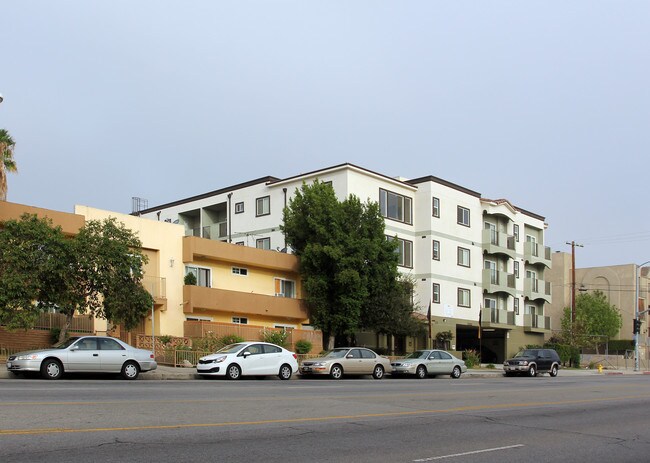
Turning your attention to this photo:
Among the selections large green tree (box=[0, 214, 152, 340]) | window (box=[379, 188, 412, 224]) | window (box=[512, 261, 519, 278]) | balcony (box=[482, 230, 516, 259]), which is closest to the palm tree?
large green tree (box=[0, 214, 152, 340])

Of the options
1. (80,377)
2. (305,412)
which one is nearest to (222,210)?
(80,377)

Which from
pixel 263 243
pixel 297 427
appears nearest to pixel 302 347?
pixel 263 243

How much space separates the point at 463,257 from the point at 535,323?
1288cm

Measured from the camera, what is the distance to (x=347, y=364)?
97.5 feet

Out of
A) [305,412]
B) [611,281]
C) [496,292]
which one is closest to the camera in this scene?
[305,412]

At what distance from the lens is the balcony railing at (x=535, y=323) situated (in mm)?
58688

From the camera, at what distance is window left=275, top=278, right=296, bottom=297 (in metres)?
40.5

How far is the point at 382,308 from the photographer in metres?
38.7

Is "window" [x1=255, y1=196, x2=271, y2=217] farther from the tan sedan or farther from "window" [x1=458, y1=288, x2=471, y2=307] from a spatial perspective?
the tan sedan

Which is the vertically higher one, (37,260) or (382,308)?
(37,260)

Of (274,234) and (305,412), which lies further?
(274,234)

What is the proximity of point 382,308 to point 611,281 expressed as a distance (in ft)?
165

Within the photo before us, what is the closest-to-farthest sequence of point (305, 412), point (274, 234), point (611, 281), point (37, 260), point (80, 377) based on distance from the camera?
point (305, 412) → point (80, 377) → point (37, 260) → point (274, 234) → point (611, 281)

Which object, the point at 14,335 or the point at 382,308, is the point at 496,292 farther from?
the point at 14,335
